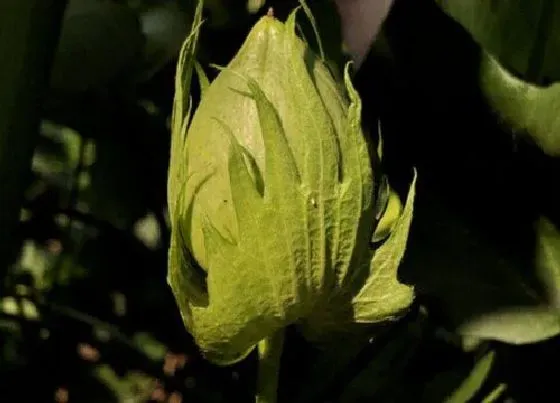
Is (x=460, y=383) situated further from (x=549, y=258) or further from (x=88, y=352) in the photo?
(x=88, y=352)

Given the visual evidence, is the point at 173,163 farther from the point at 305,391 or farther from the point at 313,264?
the point at 305,391

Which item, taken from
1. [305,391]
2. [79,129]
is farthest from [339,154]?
[79,129]

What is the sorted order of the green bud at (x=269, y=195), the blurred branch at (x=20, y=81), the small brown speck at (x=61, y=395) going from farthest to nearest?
the small brown speck at (x=61, y=395) → the blurred branch at (x=20, y=81) → the green bud at (x=269, y=195)

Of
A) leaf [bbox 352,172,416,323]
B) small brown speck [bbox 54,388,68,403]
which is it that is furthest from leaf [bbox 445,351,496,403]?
small brown speck [bbox 54,388,68,403]

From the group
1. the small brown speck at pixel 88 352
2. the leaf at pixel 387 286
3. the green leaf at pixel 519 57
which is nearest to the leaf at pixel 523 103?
the green leaf at pixel 519 57

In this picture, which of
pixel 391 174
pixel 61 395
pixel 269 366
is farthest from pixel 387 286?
pixel 61 395

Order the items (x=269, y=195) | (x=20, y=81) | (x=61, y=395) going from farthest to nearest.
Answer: (x=61, y=395) < (x=20, y=81) < (x=269, y=195)

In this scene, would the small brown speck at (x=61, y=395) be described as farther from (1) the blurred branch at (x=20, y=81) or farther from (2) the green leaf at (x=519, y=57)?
(2) the green leaf at (x=519, y=57)
